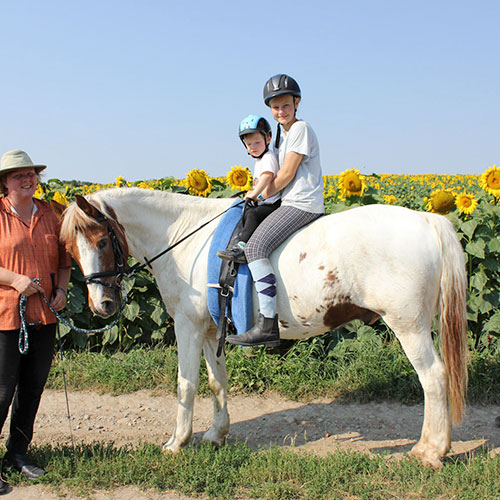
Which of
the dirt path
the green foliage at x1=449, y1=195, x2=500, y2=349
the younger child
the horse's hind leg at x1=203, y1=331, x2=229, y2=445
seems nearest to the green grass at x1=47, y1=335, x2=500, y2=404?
the dirt path

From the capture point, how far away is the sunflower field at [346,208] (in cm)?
605

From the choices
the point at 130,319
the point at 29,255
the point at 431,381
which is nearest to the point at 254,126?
the point at 29,255

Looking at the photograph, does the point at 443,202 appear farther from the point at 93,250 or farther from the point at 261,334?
the point at 93,250

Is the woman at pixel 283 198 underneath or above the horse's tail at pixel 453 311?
above

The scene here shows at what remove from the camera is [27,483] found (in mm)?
4020

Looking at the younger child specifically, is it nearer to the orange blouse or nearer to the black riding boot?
the black riding boot

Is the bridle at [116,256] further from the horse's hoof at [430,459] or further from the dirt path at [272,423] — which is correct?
the horse's hoof at [430,459]

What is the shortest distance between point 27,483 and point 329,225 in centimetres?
318

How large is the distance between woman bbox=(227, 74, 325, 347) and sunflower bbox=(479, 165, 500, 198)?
319cm

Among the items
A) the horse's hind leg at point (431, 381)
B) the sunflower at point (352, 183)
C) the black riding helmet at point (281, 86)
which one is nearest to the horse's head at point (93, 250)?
the black riding helmet at point (281, 86)

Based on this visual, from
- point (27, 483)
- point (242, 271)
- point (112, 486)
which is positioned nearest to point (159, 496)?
point (112, 486)

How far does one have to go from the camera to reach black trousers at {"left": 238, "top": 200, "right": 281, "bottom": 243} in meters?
4.20

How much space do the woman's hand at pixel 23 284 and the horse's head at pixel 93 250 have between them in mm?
387

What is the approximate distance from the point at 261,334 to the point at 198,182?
3.68 m
